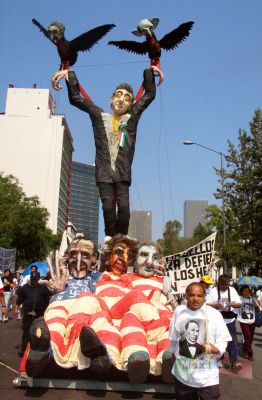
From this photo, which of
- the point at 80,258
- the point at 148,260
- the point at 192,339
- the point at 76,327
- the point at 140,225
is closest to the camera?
the point at 192,339

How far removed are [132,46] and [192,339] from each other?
249 inches

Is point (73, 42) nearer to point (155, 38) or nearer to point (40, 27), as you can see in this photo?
point (40, 27)

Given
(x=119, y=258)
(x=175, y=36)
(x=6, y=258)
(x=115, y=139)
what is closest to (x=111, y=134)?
(x=115, y=139)

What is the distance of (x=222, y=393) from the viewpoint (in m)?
5.19

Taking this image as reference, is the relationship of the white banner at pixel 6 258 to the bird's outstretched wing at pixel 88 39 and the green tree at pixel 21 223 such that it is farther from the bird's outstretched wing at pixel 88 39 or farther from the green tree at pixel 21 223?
the bird's outstretched wing at pixel 88 39

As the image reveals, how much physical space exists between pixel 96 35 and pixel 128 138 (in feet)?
6.65

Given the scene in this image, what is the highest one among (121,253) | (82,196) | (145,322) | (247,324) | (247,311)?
(82,196)

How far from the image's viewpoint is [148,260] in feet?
20.8

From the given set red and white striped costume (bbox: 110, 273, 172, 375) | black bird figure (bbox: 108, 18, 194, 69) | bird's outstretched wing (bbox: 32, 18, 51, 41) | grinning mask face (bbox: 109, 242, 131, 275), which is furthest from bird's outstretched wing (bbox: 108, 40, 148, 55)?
red and white striped costume (bbox: 110, 273, 172, 375)

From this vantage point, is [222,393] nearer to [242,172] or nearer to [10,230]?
[242,172]

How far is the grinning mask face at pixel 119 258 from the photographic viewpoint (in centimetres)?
629

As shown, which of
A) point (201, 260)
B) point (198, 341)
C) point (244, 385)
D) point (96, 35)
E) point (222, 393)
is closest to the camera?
point (198, 341)

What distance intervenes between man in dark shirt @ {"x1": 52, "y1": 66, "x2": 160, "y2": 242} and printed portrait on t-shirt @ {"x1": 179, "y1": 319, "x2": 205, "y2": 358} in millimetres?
3944

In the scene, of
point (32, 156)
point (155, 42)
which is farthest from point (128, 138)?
point (32, 156)
